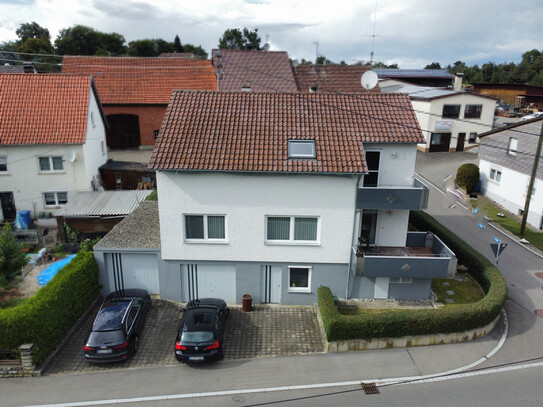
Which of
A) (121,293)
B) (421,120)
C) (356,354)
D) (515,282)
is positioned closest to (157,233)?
(121,293)

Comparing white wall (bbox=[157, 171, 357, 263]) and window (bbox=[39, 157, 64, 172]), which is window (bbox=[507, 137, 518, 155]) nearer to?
white wall (bbox=[157, 171, 357, 263])

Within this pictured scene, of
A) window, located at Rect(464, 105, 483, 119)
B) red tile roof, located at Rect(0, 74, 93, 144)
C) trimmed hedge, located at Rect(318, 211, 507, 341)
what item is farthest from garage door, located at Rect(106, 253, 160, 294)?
window, located at Rect(464, 105, 483, 119)

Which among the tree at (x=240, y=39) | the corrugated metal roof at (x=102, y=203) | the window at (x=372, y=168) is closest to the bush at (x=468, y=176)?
the window at (x=372, y=168)

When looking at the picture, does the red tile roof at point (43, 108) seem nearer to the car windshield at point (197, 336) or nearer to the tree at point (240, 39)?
the car windshield at point (197, 336)

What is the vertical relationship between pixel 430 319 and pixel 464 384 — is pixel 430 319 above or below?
above

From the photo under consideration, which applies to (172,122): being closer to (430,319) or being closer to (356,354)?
(356,354)

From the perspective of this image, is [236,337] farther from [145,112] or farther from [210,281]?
[145,112]
